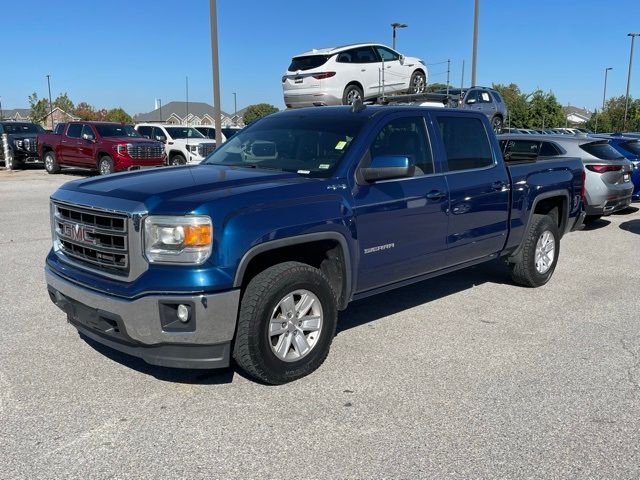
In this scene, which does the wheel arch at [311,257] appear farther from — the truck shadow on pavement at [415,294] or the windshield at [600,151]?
the windshield at [600,151]

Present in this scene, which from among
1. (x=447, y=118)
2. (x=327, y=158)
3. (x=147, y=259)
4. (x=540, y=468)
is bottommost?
(x=540, y=468)

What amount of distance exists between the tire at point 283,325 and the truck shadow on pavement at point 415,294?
0.98 metres

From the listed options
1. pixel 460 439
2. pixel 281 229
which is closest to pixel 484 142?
pixel 281 229

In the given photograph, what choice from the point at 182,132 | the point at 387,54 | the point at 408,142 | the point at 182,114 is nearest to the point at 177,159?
the point at 182,132

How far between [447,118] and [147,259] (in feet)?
10.4

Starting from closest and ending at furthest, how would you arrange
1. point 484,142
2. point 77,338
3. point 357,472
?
point 357,472 < point 77,338 < point 484,142

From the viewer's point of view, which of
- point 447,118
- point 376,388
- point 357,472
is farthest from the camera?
point 447,118

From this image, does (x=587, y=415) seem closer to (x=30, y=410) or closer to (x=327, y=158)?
(x=327, y=158)

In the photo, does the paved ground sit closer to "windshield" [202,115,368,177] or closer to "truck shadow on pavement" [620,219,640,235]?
"windshield" [202,115,368,177]

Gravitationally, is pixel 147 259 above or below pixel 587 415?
above

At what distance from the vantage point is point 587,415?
3.61 meters

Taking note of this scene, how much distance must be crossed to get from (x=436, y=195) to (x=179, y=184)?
85.3 inches

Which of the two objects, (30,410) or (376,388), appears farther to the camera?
(376,388)

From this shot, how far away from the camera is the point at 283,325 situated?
3898 millimetres
